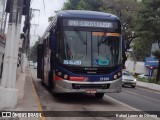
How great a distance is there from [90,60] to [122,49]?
159 centimetres

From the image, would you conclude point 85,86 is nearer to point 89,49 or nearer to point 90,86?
point 90,86

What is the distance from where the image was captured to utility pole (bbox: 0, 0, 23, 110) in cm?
1215

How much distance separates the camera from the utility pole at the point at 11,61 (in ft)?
39.9

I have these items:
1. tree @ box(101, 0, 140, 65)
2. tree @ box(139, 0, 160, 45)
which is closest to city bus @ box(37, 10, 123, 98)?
tree @ box(139, 0, 160, 45)

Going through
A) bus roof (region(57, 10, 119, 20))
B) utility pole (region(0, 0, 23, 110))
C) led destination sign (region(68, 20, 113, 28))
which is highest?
bus roof (region(57, 10, 119, 20))

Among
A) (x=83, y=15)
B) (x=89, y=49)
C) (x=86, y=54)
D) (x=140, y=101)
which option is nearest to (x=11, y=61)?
(x=86, y=54)

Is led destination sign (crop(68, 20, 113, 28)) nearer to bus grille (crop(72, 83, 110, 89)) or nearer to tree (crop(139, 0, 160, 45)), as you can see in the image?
bus grille (crop(72, 83, 110, 89))

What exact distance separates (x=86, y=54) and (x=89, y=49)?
0.24 meters

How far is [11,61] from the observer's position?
12.7 metres

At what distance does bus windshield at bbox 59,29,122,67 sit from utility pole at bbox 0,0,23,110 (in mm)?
2683

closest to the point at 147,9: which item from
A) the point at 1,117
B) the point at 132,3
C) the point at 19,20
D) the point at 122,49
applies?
the point at 132,3

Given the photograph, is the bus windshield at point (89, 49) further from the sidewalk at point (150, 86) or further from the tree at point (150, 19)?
the tree at point (150, 19)

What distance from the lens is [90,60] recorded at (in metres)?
15.1

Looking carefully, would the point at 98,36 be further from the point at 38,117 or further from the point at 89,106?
the point at 38,117
